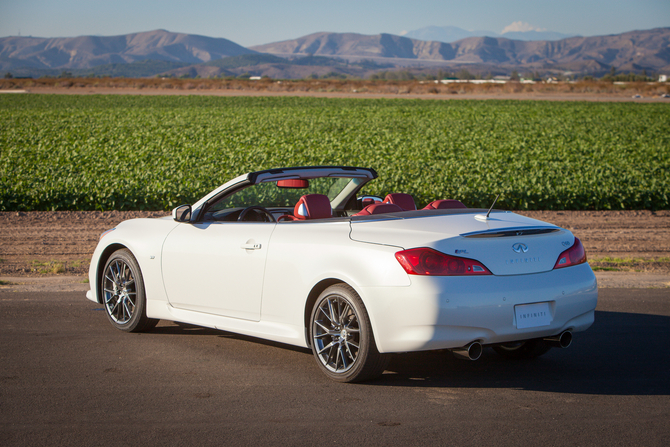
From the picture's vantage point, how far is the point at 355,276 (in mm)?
4598

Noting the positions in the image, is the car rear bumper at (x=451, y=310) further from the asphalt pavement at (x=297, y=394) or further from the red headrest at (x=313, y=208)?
the red headrest at (x=313, y=208)

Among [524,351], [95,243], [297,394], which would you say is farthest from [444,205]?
[95,243]

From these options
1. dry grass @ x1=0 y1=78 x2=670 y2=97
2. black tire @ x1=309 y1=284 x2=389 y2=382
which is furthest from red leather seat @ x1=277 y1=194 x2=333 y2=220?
dry grass @ x1=0 y1=78 x2=670 y2=97

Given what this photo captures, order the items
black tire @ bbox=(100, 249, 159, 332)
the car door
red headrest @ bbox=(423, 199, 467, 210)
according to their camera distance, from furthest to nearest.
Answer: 1. black tire @ bbox=(100, 249, 159, 332)
2. red headrest @ bbox=(423, 199, 467, 210)
3. the car door

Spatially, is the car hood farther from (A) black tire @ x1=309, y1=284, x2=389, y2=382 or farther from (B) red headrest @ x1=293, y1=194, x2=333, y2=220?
(B) red headrest @ x1=293, y1=194, x2=333, y2=220

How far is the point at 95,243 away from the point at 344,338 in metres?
7.58

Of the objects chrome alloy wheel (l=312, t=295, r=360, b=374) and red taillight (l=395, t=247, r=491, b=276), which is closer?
red taillight (l=395, t=247, r=491, b=276)

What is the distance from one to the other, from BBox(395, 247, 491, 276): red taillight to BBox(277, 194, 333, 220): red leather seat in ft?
4.08

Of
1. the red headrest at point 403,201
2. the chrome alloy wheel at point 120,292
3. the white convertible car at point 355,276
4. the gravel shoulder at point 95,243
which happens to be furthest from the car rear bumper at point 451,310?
the gravel shoulder at point 95,243

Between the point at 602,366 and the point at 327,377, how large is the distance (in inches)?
84.4

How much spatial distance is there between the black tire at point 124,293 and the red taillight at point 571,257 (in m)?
3.63

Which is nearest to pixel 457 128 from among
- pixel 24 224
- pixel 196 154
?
pixel 196 154

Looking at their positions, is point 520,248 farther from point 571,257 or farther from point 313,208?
point 313,208

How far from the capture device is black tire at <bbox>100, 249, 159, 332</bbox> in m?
6.19
